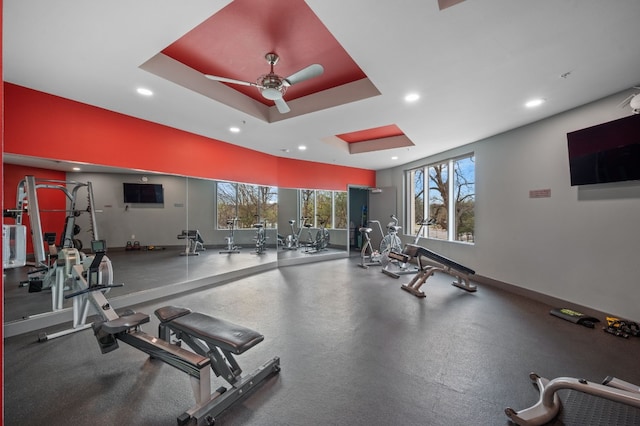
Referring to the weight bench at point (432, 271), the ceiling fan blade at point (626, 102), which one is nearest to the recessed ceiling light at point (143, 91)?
the weight bench at point (432, 271)

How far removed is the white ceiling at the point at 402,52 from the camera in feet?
6.43

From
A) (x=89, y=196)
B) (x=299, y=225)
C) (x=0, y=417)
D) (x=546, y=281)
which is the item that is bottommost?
(x=546, y=281)

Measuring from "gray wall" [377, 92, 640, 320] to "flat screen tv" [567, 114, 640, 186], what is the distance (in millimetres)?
177

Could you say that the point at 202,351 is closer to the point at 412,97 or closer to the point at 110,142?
the point at 110,142

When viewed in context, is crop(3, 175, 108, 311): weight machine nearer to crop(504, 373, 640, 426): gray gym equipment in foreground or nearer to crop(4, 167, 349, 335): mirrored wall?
crop(4, 167, 349, 335): mirrored wall

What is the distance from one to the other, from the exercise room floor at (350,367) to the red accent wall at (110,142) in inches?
79.4

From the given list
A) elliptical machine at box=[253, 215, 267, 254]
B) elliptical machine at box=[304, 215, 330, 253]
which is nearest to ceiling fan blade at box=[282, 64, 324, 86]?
elliptical machine at box=[253, 215, 267, 254]

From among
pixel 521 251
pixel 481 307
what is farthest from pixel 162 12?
pixel 521 251

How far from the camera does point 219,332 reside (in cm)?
192

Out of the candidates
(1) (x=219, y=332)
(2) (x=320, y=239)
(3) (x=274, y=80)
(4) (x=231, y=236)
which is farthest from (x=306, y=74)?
(2) (x=320, y=239)

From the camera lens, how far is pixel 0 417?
95 cm

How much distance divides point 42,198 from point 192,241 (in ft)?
6.34

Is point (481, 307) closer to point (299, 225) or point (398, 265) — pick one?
point (398, 265)

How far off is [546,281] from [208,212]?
5.41 metres
